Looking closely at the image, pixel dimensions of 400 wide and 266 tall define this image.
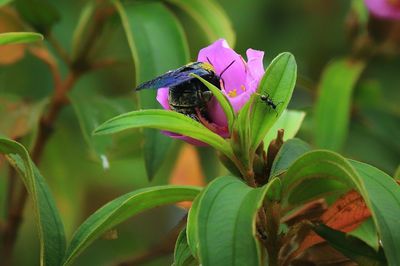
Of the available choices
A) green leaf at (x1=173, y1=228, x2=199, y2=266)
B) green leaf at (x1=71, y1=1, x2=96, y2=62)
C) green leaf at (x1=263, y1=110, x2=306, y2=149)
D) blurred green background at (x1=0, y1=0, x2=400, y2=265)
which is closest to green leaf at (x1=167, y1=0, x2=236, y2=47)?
blurred green background at (x1=0, y1=0, x2=400, y2=265)

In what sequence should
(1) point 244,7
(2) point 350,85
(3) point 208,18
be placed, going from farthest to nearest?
1. (1) point 244,7
2. (2) point 350,85
3. (3) point 208,18

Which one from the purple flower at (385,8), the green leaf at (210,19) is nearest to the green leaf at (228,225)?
the green leaf at (210,19)

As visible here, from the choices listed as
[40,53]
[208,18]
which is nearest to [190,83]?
[208,18]

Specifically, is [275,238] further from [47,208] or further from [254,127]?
[47,208]

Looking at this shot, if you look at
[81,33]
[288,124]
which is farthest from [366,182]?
[81,33]

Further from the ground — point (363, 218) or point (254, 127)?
point (254, 127)

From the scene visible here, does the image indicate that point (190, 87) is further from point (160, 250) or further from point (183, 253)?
point (160, 250)
